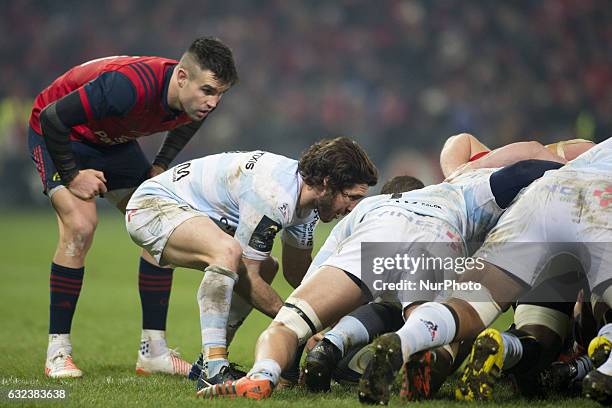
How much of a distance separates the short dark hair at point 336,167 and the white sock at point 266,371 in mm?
968

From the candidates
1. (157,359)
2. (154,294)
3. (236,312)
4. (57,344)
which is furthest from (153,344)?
(236,312)

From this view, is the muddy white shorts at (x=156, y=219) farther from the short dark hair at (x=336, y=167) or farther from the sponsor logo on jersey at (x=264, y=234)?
the short dark hair at (x=336, y=167)

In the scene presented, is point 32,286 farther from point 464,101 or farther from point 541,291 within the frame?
point 464,101

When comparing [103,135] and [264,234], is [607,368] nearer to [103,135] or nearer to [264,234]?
[264,234]

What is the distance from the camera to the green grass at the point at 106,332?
11.8 ft

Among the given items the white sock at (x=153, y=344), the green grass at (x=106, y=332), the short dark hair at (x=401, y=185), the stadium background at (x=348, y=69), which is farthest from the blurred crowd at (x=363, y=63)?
the white sock at (x=153, y=344)

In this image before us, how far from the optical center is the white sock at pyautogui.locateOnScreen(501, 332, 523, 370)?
3402mm

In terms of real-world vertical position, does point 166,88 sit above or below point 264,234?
above

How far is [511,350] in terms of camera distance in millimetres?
3428

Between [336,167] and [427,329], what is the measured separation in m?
0.99

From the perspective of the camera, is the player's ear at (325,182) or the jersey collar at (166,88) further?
Answer: the jersey collar at (166,88)

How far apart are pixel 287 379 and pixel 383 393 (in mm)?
793

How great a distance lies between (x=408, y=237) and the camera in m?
3.79

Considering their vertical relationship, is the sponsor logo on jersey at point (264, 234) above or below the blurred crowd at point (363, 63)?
below
